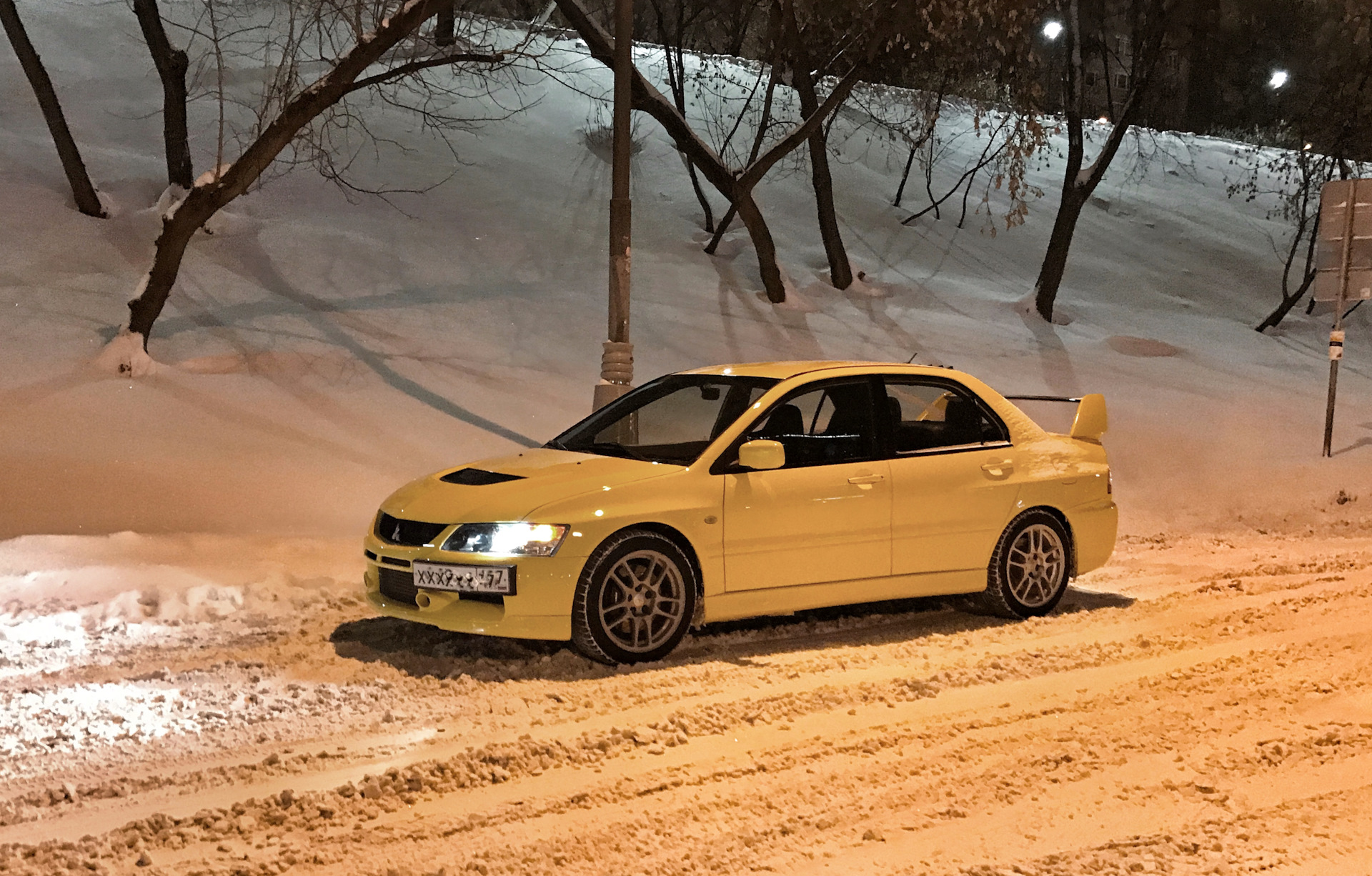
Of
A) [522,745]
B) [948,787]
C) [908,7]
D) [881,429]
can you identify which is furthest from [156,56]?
[948,787]

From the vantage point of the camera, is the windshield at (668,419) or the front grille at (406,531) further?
the windshield at (668,419)

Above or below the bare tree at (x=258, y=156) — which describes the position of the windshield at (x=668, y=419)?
below

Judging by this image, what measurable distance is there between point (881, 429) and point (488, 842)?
3755 mm

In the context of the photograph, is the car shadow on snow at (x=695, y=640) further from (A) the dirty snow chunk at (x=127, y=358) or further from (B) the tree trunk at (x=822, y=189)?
(B) the tree trunk at (x=822, y=189)

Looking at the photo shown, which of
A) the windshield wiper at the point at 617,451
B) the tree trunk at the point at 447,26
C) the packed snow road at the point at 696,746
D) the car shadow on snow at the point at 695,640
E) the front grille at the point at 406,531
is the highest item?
the tree trunk at the point at 447,26

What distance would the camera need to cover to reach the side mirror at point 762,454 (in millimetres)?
6301

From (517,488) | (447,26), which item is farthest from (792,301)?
(517,488)

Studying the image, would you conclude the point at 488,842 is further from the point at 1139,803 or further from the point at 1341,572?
the point at 1341,572

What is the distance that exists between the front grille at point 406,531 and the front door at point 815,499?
1.47 metres

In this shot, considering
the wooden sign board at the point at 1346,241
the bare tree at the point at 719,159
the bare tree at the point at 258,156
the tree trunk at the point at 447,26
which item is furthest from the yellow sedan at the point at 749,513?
the bare tree at the point at 719,159

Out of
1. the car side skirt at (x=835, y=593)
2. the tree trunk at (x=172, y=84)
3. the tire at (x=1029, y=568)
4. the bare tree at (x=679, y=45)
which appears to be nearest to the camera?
the car side skirt at (x=835, y=593)

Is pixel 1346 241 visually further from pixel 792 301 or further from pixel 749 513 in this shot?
pixel 749 513

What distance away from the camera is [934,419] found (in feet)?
24.5

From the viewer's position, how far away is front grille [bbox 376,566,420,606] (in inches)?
241
